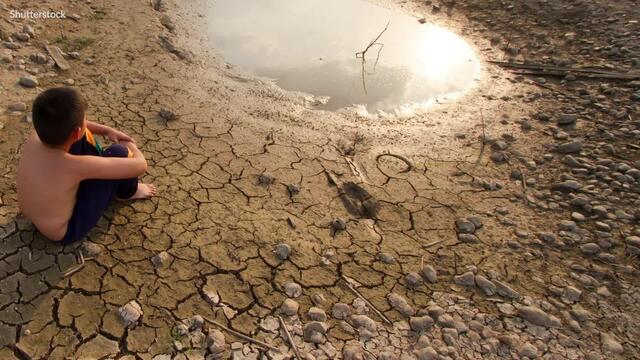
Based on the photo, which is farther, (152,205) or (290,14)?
(290,14)

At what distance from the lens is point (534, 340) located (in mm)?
2432

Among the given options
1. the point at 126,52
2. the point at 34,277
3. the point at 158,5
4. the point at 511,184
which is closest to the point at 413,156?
the point at 511,184

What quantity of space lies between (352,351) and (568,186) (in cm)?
235

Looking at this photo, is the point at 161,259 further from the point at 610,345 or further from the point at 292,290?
the point at 610,345

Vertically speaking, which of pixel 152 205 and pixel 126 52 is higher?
pixel 126 52

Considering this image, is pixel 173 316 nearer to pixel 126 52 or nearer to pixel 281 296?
pixel 281 296

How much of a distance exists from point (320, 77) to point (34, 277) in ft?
11.2

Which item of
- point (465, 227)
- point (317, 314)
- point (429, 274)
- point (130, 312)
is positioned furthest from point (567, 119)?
point (130, 312)

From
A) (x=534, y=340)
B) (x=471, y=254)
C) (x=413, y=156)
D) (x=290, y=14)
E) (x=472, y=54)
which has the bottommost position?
(x=534, y=340)

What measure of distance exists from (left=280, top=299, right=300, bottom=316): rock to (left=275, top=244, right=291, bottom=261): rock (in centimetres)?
34

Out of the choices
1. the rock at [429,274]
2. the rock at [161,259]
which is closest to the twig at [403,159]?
the rock at [429,274]

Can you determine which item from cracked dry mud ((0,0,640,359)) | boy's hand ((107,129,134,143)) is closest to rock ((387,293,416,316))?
cracked dry mud ((0,0,640,359))

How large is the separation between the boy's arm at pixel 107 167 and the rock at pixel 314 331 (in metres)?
1.34

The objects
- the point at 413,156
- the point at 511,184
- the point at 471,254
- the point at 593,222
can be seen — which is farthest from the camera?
the point at 413,156
